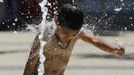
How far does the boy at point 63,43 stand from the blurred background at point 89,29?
2575 mm

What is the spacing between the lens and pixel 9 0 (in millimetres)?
13438

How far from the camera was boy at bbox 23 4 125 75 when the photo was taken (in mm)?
3348

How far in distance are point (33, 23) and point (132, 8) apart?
3.00m

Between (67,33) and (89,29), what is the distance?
4480 mm

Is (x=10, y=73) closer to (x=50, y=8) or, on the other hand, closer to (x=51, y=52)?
(x=51, y=52)

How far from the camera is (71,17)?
335 centimetres

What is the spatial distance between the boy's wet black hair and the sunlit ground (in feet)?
12.1

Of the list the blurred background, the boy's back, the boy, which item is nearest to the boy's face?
the boy

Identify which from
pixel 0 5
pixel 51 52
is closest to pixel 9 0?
pixel 0 5

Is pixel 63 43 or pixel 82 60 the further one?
pixel 82 60

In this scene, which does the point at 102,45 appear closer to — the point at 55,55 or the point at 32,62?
the point at 55,55

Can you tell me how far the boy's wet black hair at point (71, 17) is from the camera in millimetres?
3320

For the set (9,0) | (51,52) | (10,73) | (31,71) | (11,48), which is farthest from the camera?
(9,0)

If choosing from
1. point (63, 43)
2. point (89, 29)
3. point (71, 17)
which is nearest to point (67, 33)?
point (71, 17)
